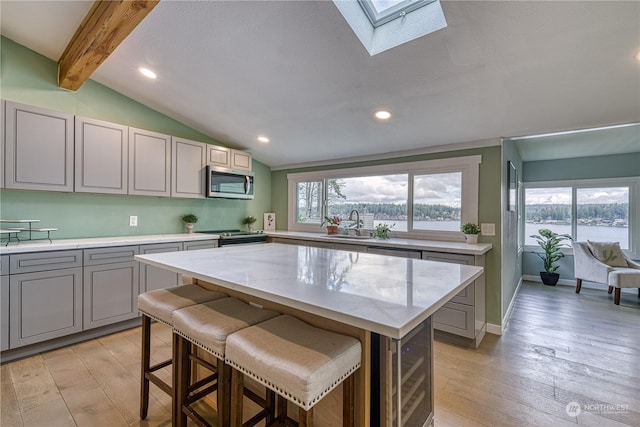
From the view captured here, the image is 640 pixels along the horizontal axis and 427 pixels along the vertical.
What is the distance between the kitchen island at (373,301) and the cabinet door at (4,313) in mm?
1494

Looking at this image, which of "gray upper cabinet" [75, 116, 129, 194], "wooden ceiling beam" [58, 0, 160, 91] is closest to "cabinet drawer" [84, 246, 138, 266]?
"gray upper cabinet" [75, 116, 129, 194]

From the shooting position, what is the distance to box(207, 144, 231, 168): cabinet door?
3.79 metres

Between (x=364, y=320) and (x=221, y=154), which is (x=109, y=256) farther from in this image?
(x=364, y=320)

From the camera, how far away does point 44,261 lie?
2.38 metres

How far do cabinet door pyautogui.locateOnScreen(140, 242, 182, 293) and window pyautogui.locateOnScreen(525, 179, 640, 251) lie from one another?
5869 millimetres

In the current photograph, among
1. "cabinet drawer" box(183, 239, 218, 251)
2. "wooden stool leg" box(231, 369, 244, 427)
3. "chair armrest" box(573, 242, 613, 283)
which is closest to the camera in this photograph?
"wooden stool leg" box(231, 369, 244, 427)

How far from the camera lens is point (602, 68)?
1858 millimetres

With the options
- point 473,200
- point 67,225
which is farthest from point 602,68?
point 67,225

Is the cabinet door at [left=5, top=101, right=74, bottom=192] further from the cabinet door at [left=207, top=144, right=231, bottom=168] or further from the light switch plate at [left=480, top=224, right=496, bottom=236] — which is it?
the light switch plate at [left=480, top=224, right=496, bottom=236]

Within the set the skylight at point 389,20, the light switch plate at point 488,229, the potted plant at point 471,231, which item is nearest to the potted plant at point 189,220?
the skylight at point 389,20

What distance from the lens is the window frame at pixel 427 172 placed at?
306 cm

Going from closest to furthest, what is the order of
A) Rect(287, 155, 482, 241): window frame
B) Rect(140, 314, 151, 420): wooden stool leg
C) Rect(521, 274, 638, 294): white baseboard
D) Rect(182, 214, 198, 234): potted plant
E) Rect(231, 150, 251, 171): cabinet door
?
Rect(140, 314, 151, 420): wooden stool leg < Rect(287, 155, 482, 241): window frame < Rect(182, 214, 198, 234): potted plant < Rect(231, 150, 251, 171): cabinet door < Rect(521, 274, 638, 294): white baseboard

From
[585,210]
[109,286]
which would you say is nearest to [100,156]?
[109,286]

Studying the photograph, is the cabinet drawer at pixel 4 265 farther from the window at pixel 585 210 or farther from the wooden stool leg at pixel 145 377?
the window at pixel 585 210
